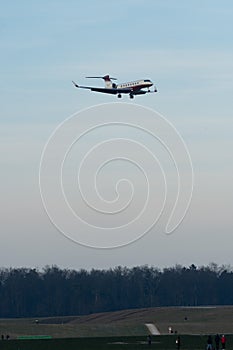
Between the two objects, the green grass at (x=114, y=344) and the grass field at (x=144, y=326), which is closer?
the green grass at (x=114, y=344)

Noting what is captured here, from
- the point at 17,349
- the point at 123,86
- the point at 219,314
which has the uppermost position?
the point at 123,86

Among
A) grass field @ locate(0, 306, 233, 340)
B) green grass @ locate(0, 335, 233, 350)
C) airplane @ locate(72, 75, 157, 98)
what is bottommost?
green grass @ locate(0, 335, 233, 350)

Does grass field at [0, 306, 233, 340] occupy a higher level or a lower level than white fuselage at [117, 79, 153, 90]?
lower

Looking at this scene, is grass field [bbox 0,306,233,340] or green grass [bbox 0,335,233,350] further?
grass field [bbox 0,306,233,340]

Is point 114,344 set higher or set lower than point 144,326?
lower

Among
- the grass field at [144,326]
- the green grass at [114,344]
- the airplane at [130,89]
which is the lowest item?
the green grass at [114,344]

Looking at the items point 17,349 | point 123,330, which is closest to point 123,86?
point 123,330

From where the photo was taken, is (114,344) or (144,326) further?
(144,326)

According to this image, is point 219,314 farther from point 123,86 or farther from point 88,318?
point 123,86

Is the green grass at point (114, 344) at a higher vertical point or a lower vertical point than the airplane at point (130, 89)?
lower

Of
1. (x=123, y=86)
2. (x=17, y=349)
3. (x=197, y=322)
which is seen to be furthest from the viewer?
(x=197, y=322)

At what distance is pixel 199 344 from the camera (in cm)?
9419

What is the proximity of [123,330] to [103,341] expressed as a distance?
823 inches

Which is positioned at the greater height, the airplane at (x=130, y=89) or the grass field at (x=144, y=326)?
the airplane at (x=130, y=89)
